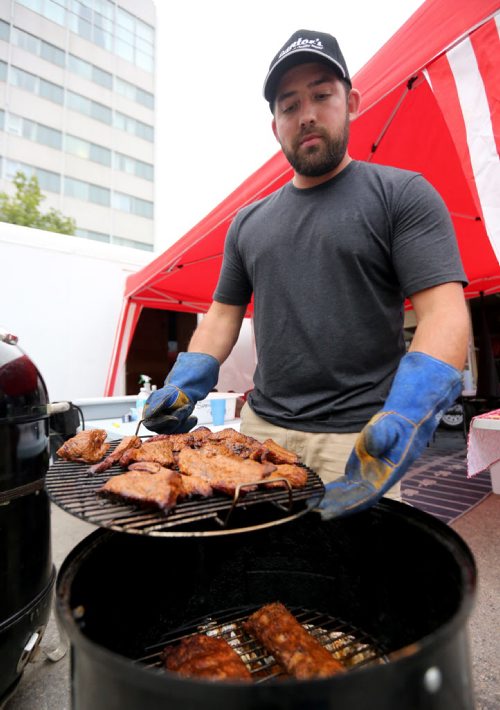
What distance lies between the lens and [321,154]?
1.77 m

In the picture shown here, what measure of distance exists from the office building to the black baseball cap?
36.8 m

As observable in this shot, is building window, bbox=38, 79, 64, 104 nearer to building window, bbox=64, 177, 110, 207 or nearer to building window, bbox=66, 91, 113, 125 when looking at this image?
building window, bbox=66, 91, 113, 125

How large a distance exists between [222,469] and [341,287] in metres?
0.94

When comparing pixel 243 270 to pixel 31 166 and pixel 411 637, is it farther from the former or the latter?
pixel 31 166

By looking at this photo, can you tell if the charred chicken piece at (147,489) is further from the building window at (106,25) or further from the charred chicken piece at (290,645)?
the building window at (106,25)

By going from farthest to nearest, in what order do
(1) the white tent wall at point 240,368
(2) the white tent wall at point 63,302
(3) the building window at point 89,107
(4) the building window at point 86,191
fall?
(3) the building window at point 89,107 → (4) the building window at point 86,191 → (1) the white tent wall at point 240,368 → (2) the white tent wall at point 63,302

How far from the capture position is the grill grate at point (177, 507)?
3.15 ft

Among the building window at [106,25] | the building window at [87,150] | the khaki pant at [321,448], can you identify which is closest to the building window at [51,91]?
the building window at [87,150]

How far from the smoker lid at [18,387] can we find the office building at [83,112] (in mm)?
36539

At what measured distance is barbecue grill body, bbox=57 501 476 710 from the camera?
706mm

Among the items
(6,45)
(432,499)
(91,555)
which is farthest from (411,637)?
(6,45)

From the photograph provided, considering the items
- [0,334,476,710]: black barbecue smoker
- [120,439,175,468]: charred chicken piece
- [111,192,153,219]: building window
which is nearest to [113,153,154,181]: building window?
[111,192,153,219]: building window

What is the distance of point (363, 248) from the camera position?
5.43ft

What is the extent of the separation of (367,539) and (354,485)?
464 mm
